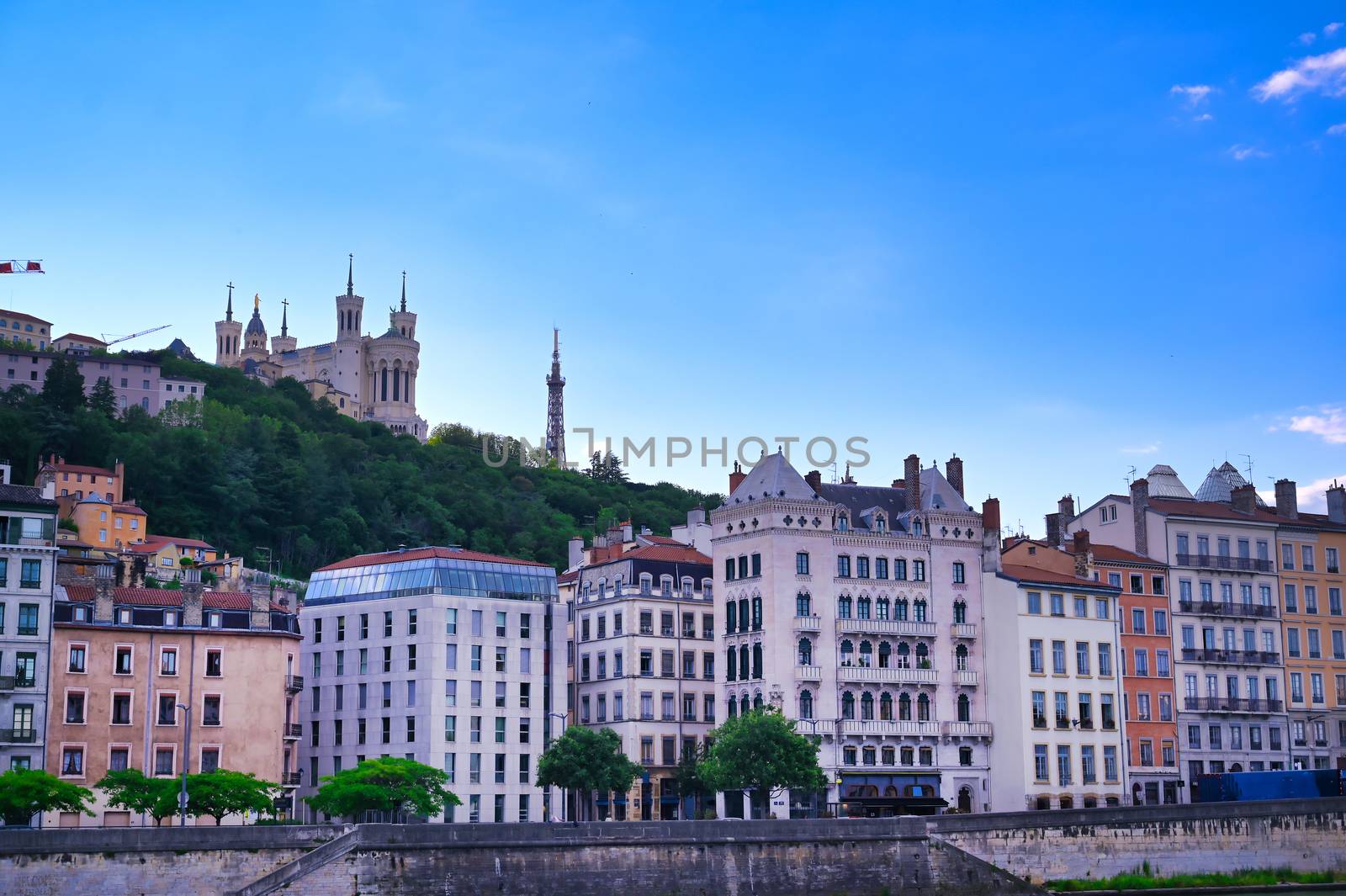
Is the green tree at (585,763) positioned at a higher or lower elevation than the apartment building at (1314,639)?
lower

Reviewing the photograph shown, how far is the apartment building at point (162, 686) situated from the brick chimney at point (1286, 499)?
5562cm

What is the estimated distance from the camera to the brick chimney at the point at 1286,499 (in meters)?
99.9

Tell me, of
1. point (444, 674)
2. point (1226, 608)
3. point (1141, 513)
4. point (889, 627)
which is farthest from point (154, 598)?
point (1226, 608)

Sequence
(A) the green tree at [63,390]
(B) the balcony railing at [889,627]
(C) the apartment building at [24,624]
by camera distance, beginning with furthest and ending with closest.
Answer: (A) the green tree at [63,390], (B) the balcony railing at [889,627], (C) the apartment building at [24,624]

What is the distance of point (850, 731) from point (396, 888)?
99.5 ft

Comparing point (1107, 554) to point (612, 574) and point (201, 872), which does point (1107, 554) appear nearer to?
point (612, 574)

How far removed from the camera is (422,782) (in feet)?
234

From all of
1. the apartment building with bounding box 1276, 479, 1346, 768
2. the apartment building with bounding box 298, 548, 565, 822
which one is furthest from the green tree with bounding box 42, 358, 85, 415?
the apartment building with bounding box 1276, 479, 1346, 768

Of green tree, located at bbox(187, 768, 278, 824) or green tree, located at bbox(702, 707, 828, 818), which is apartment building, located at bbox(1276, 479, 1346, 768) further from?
green tree, located at bbox(187, 768, 278, 824)

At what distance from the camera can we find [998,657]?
8844 centimetres

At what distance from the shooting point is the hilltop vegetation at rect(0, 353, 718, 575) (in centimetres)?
15738

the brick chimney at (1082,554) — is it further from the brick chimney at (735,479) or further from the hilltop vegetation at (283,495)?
the hilltop vegetation at (283,495)

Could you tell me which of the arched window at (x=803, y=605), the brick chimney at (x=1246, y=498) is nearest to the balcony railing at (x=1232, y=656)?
the brick chimney at (x=1246, y=498)

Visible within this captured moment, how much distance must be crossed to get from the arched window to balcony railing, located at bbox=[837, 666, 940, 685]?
3.17 meters
